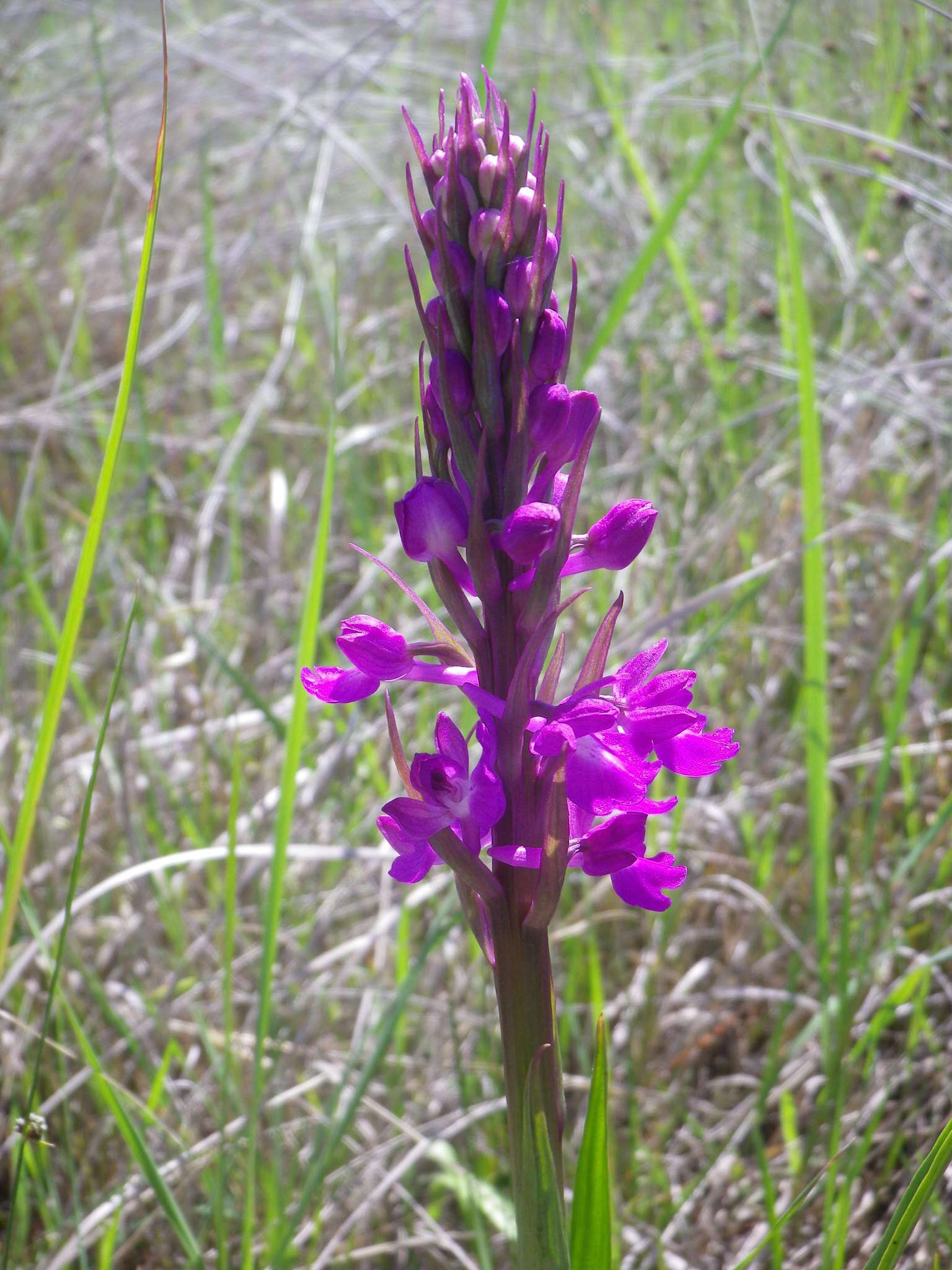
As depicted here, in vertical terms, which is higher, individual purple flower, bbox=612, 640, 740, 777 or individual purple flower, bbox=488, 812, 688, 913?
individual purple flower, bbox=612, 640, 740, 777

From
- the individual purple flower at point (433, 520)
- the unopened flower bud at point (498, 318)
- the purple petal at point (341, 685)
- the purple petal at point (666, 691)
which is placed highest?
the unopened flower bud at point (498, 318)

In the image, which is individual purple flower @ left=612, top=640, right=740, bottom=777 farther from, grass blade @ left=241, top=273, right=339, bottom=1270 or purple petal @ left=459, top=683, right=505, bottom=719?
grass blade @ left=241, top=273, right=339, bottom=1270

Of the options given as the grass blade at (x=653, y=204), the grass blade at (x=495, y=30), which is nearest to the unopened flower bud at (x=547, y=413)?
the grass blade at (x=495, y=30)

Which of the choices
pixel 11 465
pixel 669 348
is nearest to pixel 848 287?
pixel 669 348

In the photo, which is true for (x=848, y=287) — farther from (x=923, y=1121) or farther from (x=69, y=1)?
(x=69, y=1)

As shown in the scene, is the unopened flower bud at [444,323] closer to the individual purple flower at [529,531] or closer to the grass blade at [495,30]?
the individual purple flower at [529,531]

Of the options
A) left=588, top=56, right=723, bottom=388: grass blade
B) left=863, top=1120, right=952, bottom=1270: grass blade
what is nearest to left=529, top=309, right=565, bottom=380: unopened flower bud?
left=863, top=1120, right=952, bottom=1270: grass blade

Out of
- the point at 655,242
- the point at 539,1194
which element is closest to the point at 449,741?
the point at 539,1194
